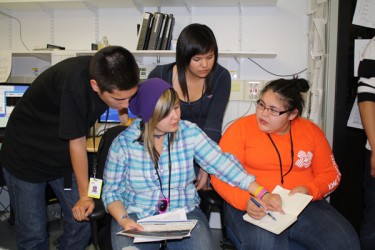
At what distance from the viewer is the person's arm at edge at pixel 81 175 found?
1.37 meters

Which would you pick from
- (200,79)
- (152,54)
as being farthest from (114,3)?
(200,79)

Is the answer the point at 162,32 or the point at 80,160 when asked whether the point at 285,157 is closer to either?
the point at 80,160

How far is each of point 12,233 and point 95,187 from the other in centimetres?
176

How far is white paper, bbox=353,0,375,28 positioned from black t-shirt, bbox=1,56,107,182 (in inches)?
60.7

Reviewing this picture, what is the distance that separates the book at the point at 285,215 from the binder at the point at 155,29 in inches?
65.0

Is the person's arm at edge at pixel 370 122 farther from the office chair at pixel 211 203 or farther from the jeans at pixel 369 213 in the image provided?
the office chair at pixel 211 203

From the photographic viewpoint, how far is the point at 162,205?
1434mm

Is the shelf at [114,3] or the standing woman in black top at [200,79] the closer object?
the standing woman in black top at [200,79]

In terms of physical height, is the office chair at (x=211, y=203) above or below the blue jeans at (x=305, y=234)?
above

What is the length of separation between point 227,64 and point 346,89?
1030 millimetres

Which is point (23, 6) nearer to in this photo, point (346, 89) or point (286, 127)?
point (286, 127)

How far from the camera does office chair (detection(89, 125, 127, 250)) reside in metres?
1.36

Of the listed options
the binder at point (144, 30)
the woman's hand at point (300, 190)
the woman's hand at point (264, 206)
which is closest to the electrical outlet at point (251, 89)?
the binder at point (144, 30)

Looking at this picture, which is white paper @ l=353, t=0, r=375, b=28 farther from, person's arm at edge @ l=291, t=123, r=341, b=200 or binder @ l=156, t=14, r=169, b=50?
binder @ l=156, t=14, r=169, b=50
